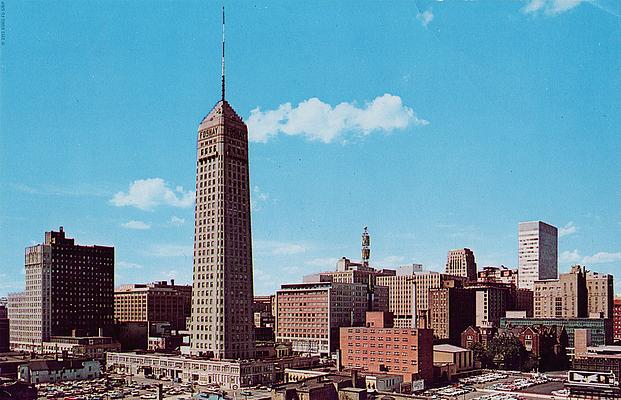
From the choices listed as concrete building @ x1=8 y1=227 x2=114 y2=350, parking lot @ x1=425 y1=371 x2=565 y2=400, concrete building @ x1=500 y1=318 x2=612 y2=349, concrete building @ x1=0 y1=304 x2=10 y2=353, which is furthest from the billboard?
concrete building @ x1=0 y1=304 x2=10 y2=353

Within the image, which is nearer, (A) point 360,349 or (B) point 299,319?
(A) point 360,349

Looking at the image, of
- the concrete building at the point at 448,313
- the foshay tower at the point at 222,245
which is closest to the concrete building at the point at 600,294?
the concrete building at the point at 448,313

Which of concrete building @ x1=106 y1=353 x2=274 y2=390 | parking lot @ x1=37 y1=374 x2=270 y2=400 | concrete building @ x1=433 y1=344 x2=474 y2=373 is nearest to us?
parking lot @ x1=37 y1=374 x2=270 y2=400

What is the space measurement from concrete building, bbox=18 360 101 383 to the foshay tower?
15.3 meters

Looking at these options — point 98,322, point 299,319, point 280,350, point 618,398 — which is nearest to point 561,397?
point 618,398

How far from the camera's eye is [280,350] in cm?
12650

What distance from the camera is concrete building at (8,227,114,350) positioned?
454ft

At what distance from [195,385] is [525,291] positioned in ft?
364

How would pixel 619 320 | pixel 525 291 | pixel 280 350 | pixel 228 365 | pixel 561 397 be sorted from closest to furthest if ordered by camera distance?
pixel 561 397, pixel 228 365, pixel 280 350, pixel 619 320, pixel 525 291

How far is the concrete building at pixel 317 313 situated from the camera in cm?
13600

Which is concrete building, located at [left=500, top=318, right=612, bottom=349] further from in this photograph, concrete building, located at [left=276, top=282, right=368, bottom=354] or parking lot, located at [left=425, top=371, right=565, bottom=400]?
concrete building, located at [left=276, top=282, right=368, bottom=354]

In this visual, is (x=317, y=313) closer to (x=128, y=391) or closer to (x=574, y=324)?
(x=574, y=324)

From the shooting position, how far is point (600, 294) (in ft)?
497

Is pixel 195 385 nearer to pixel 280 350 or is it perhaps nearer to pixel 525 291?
pixel 280 350
